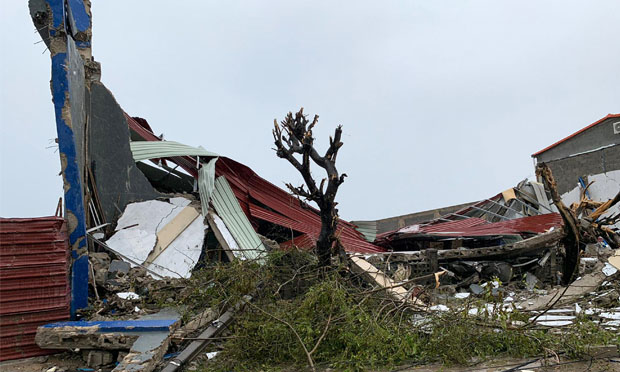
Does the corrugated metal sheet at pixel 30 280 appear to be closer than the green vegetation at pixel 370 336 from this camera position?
No

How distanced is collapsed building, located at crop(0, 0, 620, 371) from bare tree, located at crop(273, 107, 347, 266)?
87cm

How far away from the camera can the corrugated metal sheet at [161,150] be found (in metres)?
9.37

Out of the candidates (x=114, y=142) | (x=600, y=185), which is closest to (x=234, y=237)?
(x=114, y=142)

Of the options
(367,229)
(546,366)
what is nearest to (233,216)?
(367,229)

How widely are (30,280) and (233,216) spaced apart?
4116 mm

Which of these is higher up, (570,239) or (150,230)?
(150,230)

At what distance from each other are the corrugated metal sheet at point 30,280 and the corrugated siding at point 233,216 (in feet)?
10.9

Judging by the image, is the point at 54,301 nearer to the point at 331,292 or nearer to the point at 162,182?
the point at 331,292

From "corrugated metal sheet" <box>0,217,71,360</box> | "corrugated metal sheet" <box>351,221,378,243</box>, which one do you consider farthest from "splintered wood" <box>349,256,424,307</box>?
"corrugated metal sheet" <box>351,221,378,243</box>

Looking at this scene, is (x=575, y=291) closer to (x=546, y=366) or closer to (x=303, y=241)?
(x=546, y=366)

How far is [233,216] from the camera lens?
9.64m

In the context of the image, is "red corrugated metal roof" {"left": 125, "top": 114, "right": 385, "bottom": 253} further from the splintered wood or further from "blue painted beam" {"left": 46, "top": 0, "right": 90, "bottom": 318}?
"blue painted beam" {"left": 46, "top": 0, "right": 90, "bottom": 318}

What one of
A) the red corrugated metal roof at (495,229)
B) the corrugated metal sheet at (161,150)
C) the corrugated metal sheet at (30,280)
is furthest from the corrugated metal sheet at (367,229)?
the corrugated metal sheet at (30,280)

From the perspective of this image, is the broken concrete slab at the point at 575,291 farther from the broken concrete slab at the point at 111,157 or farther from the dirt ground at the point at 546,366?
the broken concrete slab at the point at 111,157
